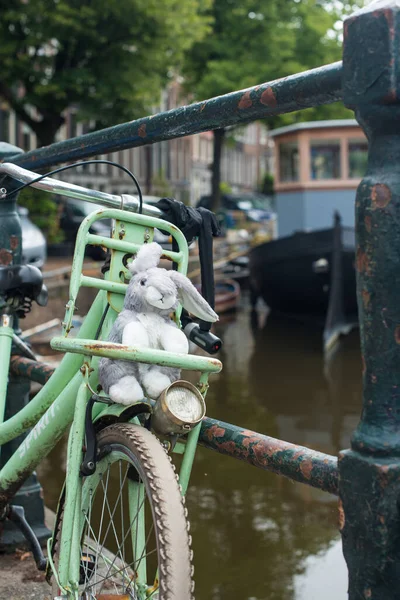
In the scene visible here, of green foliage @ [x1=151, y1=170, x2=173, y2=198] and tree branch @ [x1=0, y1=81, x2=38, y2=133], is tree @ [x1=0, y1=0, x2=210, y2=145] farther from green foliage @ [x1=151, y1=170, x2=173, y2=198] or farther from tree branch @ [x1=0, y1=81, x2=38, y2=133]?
green foliage @ [x1=151, y1=170, x2=173, y2=198]

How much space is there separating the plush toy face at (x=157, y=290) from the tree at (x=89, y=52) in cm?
1661

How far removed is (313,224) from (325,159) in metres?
1.32

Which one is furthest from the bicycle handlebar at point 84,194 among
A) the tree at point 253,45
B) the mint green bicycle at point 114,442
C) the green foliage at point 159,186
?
the green foliage at point 159,186

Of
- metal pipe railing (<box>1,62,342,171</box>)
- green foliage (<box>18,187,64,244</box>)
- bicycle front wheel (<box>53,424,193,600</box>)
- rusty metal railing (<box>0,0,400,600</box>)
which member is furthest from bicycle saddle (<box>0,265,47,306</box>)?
green foliage (<box>18,187,64,244</box>)

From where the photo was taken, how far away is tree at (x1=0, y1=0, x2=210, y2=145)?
17.8 m

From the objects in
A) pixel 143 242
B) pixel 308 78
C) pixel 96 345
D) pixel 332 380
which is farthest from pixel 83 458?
pixel 332 380

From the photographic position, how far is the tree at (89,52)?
17766mm

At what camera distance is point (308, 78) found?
1335 millimetres

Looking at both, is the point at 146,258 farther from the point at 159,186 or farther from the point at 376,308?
the point at 159,186

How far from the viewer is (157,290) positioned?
1684mm

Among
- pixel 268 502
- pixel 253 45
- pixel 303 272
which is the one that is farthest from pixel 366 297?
pixel 253 45

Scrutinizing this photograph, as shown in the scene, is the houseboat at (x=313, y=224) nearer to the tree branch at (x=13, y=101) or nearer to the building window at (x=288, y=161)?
the building window at (x=288, y=161)

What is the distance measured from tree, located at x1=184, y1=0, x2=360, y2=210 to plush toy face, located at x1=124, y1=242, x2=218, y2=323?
25655mm

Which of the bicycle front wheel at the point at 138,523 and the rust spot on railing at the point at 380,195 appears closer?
the rust spot on railing at the point at 380,195
